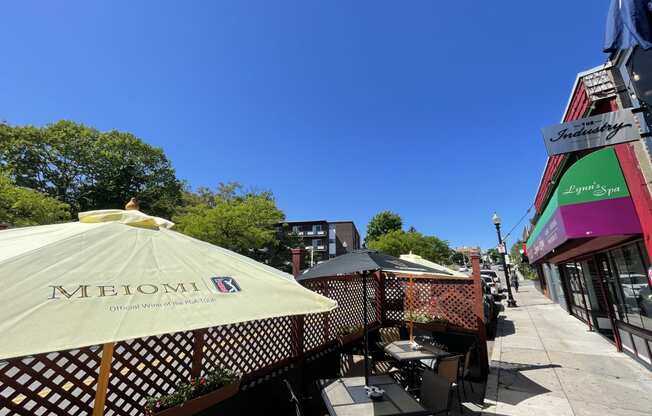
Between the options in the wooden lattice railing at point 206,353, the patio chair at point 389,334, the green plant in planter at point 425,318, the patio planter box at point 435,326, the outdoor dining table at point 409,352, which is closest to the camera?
the wooden lattice railing at point 206,353

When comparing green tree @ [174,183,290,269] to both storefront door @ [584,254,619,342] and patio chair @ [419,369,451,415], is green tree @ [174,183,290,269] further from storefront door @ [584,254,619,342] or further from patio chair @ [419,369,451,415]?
storefront door @ [584,254,619,342]

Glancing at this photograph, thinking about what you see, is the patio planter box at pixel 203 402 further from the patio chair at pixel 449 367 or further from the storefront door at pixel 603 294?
the storefront door at pixel 603 294

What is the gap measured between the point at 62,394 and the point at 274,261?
34.3 meters

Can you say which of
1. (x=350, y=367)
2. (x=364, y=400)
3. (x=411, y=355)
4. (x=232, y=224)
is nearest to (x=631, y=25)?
(x=364, y=400)

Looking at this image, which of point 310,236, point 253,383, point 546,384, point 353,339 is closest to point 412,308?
point 353,339

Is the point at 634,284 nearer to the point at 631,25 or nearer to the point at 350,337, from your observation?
the point at 631,25

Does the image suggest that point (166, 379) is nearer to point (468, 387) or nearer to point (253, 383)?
point (253, 383)

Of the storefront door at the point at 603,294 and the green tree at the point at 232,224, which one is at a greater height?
the green tree at the point at 232,224

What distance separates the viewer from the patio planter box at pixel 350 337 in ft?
20.7

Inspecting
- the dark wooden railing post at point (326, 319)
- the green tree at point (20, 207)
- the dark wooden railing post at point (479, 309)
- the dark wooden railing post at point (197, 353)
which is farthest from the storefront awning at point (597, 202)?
the green tree at point (20, 207)

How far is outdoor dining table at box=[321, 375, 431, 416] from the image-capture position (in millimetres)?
3135

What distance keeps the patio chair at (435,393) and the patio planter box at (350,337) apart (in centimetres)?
257

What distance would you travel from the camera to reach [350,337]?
261 inches

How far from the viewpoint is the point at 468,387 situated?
5750mm
